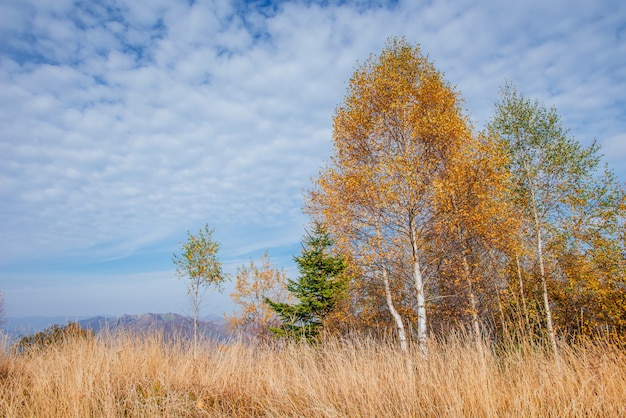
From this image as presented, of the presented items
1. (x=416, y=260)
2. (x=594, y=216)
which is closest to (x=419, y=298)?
(x=416, y=260)

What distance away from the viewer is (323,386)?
4.60 m

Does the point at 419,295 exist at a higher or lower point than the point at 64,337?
lower

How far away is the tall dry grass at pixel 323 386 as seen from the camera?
3.55m

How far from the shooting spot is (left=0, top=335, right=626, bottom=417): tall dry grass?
11.6ft

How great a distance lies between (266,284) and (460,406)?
22.8 meters

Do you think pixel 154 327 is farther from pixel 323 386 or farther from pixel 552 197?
pixel 552 197

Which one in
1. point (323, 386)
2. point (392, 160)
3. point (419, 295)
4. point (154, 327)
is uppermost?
point (392, 160)

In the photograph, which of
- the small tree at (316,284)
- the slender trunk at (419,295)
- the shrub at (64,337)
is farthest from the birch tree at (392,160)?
the shrub at (64,337)

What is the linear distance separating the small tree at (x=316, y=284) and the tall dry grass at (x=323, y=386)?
32.3ft

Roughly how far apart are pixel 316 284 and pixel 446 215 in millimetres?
7270

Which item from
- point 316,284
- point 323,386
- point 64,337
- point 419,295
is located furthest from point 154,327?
point 316,284

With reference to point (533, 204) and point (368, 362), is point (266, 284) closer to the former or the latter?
point (533, 204)

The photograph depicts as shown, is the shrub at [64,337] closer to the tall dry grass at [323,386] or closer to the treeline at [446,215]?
the tall dry grass at [323,386]

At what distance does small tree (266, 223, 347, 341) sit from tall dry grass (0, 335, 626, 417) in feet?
32.3
